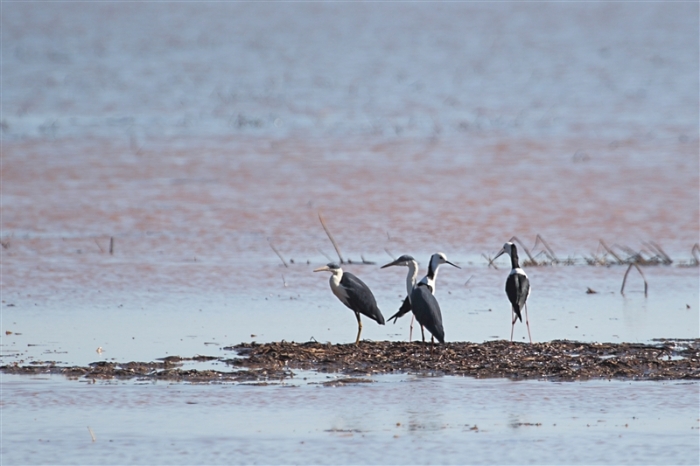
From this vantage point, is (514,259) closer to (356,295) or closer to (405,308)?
(405,308)

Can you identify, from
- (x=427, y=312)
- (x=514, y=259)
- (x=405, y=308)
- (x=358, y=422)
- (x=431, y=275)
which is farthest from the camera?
(x=514, y=259)

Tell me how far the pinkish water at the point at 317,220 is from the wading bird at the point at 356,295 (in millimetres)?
298

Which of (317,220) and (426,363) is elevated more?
(317,220)

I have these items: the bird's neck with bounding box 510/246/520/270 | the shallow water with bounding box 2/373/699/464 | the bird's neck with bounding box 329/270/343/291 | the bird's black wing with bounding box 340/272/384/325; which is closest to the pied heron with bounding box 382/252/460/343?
the bird's black wing with bounding box 340/272/384/325

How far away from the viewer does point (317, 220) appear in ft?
A: 55.9

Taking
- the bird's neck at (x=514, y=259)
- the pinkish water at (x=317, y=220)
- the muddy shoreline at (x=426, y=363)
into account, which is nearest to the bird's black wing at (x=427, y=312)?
the muddy shoreline at (x=426, y=363)

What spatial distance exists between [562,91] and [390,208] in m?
21.3

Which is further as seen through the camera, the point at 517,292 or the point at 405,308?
the point at 405,308

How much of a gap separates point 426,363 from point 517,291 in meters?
1.62

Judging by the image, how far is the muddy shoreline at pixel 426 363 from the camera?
8977 millimetres

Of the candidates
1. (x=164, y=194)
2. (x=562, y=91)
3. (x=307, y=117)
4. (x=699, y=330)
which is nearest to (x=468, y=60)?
(x=562, y=91)

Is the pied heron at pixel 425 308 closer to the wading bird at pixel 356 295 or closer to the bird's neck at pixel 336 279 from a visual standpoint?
the wading bird at pixel 356 295

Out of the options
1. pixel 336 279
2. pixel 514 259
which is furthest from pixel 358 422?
pixel 514 259

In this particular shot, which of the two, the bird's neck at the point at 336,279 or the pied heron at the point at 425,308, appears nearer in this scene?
the pied heron at the point at 425,308
